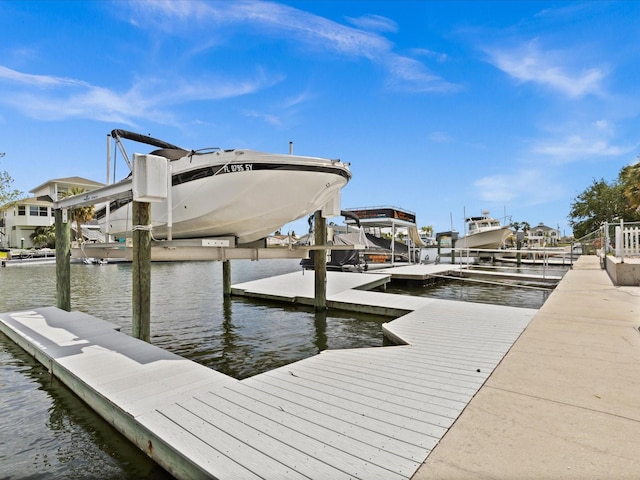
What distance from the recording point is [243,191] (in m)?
6.66

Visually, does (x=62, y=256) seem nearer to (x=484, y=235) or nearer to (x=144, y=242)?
(x=144, y=242)

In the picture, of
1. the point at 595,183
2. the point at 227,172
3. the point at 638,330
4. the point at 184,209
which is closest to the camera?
the point at 638,330

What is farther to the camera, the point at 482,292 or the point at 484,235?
the point at 484,235

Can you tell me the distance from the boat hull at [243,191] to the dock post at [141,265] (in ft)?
1.66

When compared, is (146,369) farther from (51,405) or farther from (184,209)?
(184,209)

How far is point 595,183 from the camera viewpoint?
40469mm

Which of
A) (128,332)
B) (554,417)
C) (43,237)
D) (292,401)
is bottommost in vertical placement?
(128,332)

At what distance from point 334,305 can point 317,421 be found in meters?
7.62

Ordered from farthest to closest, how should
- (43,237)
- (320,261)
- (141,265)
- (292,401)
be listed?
(43,237)
(320,261)
(141,265)
(292,401)

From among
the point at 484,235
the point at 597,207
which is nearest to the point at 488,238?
the point at 484,235

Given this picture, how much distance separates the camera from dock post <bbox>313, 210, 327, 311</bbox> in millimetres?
9719

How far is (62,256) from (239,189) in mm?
5416

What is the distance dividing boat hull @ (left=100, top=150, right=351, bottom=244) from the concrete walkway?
4.53 meters

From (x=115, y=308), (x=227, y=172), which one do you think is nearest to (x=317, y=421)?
(x=227, y=172)
